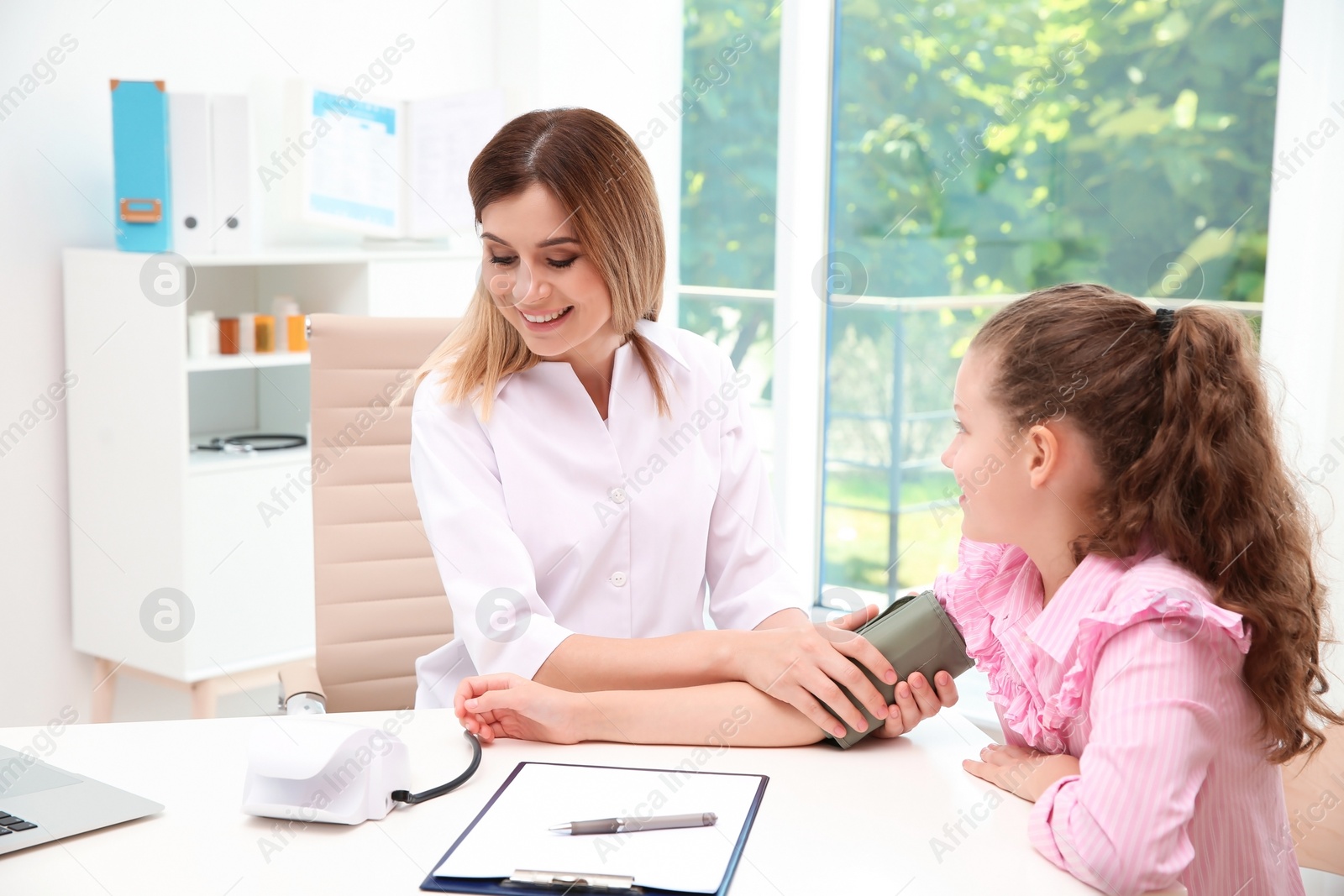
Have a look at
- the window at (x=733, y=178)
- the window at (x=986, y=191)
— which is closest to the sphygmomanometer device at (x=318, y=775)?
the window at (x=986, y=191)

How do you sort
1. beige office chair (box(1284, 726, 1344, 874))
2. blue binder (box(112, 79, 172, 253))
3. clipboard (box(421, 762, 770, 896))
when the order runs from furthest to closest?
blue binder (box(112, 79, 172, 253)) < beige office chair (box(1284, 726, 1344, 874)) < clipboard (box(421, 762, 770, 896))

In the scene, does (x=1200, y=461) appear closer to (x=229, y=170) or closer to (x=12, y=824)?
(x=12, y=824)

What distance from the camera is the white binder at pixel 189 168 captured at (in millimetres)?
2449

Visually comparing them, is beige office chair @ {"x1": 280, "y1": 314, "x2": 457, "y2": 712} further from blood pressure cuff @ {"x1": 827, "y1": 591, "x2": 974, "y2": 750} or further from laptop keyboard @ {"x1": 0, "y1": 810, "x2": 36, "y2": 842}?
blood pressure cuff @ {"x1": 827, "y1": 591, "x2": 974, "y2": 750}

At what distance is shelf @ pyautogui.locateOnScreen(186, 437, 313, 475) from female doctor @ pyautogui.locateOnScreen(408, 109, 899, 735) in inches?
44.5

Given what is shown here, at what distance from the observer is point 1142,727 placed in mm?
882

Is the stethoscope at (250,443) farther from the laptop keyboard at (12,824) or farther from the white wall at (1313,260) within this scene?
the white wall at (1313,260)

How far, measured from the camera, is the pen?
94 centimetres

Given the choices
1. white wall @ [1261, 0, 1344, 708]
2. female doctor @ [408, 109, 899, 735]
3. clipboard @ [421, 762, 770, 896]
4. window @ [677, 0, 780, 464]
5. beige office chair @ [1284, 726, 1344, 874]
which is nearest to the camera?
clipboard @ [421, 762, 770, 896]

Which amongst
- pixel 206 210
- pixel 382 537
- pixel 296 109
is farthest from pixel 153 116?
pixel 382 537

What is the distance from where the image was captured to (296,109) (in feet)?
9.05

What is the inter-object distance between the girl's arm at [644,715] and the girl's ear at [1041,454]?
228 millimetres

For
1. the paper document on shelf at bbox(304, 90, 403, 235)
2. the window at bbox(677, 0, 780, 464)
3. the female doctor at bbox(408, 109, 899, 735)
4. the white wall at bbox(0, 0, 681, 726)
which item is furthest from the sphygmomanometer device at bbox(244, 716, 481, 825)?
the window at bbox(677, 0, 780, 464)

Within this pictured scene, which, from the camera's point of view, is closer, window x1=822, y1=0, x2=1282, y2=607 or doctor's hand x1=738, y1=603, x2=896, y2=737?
doctor's hand x1=738, y1=603, x2=896, y2=737
